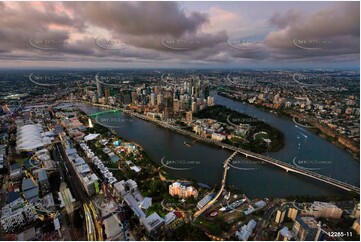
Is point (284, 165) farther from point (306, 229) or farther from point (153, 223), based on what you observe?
point (153, 223)

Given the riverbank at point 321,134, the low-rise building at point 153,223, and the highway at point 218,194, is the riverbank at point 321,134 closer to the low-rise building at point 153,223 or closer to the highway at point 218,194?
the highway at point 218,194

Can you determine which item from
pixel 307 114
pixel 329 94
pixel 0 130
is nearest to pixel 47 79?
pixel 0 130

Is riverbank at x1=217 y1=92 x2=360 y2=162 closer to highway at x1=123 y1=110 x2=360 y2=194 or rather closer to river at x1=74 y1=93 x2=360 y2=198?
river at x1=74 y1=93 x2=360 y2=198

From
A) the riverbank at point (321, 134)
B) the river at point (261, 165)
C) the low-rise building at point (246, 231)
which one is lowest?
the river at point (261, 165)

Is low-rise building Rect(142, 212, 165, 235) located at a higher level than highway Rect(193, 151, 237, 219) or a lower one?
higher

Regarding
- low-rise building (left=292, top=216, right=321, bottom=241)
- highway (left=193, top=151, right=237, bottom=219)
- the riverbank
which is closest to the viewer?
low-rise building (left=292, top=216, right=321, bottom=241)

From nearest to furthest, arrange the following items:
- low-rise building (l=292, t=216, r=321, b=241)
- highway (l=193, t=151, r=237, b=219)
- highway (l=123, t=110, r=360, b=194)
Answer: low-rise building (l=292, t=216, r=321, b=241) → highway (l=193, t=151, r=237, b=219) → highway (l=123, t=110, r=360, b=194)

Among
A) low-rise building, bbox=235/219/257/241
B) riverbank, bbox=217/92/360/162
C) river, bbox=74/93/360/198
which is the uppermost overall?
riverbank, bbox=217/92/360/162

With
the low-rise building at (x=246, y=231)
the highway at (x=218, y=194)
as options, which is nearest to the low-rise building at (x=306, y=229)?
the low-rise building at (x=246, y=231)

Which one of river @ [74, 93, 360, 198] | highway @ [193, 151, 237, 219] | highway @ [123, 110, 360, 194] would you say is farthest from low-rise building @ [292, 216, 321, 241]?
highway @ [123, 110, 360, 194]

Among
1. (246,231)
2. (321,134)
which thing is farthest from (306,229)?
(321,134)
